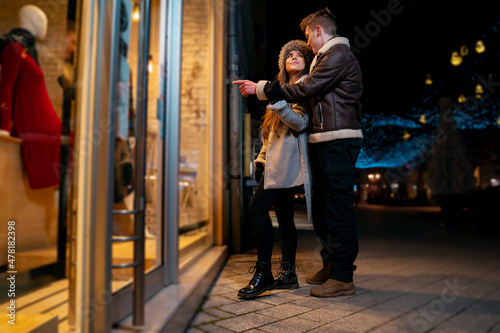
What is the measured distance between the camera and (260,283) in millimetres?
2367

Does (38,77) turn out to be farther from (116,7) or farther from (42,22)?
(116,7)

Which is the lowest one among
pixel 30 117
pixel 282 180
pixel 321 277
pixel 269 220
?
pixel 321 277

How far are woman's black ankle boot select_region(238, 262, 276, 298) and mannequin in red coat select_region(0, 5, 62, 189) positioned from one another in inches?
53.1

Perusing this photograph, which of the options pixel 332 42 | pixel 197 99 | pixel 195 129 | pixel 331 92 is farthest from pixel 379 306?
pixel 197 99

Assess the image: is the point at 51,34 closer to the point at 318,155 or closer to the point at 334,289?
the point at 318,155

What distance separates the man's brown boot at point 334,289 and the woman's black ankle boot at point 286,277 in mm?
233

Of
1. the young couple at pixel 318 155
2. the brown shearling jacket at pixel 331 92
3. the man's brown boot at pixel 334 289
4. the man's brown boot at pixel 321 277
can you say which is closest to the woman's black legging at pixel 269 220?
the young couple at pixel 318 155

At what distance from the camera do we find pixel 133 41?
1.44 meters

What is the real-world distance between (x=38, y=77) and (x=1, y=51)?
6.2 inches

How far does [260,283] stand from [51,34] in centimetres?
178

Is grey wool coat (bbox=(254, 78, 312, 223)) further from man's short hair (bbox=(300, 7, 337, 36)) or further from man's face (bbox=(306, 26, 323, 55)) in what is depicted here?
man's short hair (bbox=(300, 7, 337, 36))

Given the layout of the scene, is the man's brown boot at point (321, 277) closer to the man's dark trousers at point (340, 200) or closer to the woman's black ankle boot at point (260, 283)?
the man's dark trousers at point (340, 200)

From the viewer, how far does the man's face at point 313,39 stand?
2.66 m

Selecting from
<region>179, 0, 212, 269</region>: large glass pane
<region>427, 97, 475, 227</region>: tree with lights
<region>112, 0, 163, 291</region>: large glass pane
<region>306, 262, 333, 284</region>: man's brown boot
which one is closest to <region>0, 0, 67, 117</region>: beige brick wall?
<region>112, 0, 163, 291</region>: large glass pane
